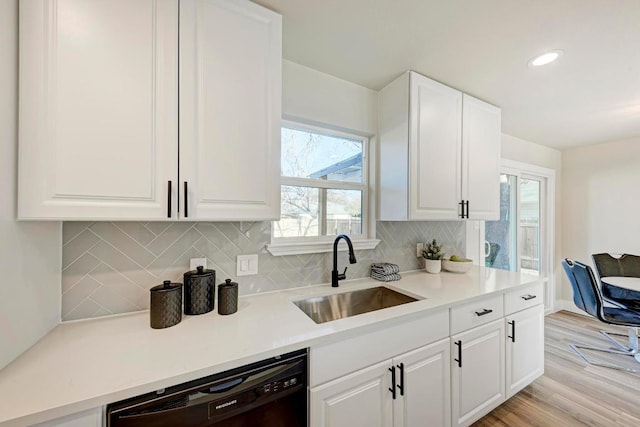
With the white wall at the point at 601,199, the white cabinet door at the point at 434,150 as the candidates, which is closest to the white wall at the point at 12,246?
the white cabinet door at the point at 434,150

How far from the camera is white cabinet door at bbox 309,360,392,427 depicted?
3.40ft

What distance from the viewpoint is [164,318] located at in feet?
3.55

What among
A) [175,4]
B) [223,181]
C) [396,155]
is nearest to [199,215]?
[223,181]

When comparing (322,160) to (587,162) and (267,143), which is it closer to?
(267,143)

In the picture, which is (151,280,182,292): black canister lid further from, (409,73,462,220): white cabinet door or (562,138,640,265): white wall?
(562,138,640,265): white wall

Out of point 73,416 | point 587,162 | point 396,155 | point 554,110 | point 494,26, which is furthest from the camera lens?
point 587,162

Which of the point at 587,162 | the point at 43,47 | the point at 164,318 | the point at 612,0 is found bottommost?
the point at 164,318

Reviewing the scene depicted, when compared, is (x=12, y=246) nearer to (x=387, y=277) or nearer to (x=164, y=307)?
(x=164, y=307)

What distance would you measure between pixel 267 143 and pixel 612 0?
1.75m

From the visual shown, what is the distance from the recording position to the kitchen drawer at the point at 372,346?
104cm

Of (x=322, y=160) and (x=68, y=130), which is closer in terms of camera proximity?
(x=68, y=130)

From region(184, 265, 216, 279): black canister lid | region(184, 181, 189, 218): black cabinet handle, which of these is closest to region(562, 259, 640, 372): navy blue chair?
region(184, 265, 216, 279): black canister lid

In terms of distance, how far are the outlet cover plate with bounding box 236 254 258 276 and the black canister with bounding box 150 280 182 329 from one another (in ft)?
1.33

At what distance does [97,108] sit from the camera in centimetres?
94
